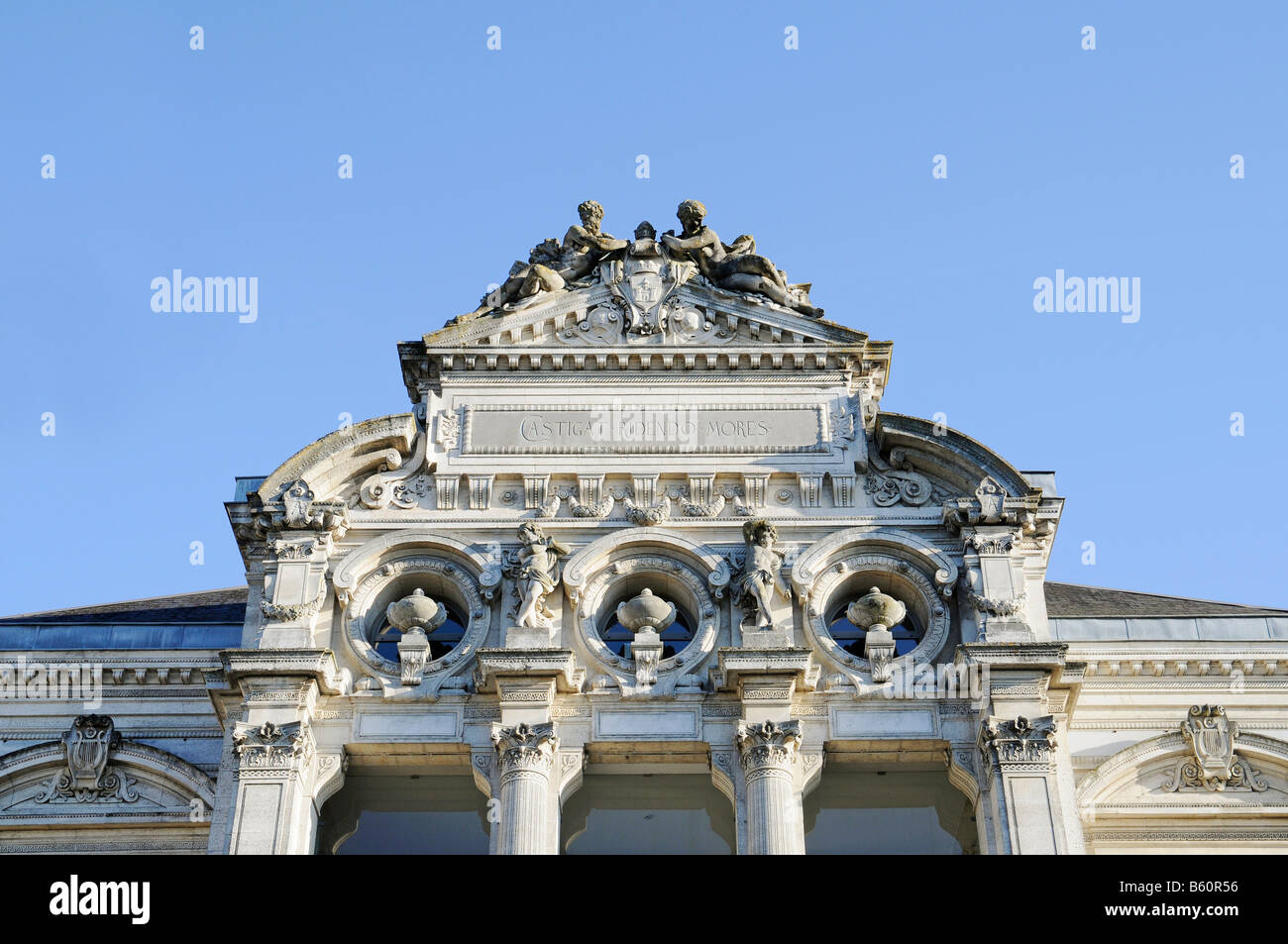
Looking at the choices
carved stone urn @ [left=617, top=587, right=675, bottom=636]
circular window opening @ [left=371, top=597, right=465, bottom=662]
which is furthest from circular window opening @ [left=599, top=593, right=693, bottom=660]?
circular window opening @ [left=371, top=597, right=465, bottom=662]

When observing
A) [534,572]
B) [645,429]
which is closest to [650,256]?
[645,429]

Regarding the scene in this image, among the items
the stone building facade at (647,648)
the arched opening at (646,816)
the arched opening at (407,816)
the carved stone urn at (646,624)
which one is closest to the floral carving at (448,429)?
the stone building facade at (647,648)

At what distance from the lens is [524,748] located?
30734 millimetres

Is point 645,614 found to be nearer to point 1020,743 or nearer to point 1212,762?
point 1020,743

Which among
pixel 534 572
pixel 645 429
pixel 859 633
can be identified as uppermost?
pixel 645 429

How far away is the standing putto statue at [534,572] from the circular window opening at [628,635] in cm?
105

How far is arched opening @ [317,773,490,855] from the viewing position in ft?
106

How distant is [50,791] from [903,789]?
1428 centimetres

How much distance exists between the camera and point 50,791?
112ft

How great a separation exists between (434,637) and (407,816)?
9.67 feet

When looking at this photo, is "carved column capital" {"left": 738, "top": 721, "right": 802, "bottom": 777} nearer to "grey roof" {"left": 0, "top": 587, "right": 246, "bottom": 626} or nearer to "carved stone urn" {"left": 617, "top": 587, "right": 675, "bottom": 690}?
"carved stone urn" {"left": 617, "top": 587, "right": 675, "bottom": 690}

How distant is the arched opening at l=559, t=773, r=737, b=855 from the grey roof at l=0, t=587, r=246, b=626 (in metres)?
7.84
